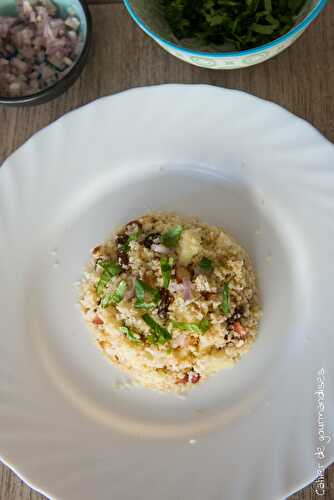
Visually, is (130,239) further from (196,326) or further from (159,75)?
(159,75)

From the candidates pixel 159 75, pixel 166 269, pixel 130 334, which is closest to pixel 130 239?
pixel 166 269

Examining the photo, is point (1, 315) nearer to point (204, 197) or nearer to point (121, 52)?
point (204, 197)

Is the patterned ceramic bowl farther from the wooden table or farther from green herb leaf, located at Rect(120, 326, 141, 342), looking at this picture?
green herb leaf, located at Rect(120, 326, 141, 342)

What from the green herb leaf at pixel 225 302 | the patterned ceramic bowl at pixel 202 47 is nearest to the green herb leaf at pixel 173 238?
the green herb leaf at pixel 225 302

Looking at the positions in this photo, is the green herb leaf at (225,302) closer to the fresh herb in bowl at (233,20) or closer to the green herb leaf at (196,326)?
the green herb leaf at (196,326)

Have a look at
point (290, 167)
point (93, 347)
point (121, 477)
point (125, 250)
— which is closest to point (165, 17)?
point (290, 167)

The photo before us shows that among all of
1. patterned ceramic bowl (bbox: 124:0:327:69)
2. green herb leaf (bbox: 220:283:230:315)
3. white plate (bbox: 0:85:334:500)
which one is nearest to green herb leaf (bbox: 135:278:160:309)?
green herb leaf (bbox: 220:283:230:315)

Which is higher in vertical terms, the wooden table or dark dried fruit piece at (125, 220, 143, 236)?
the wooden table
